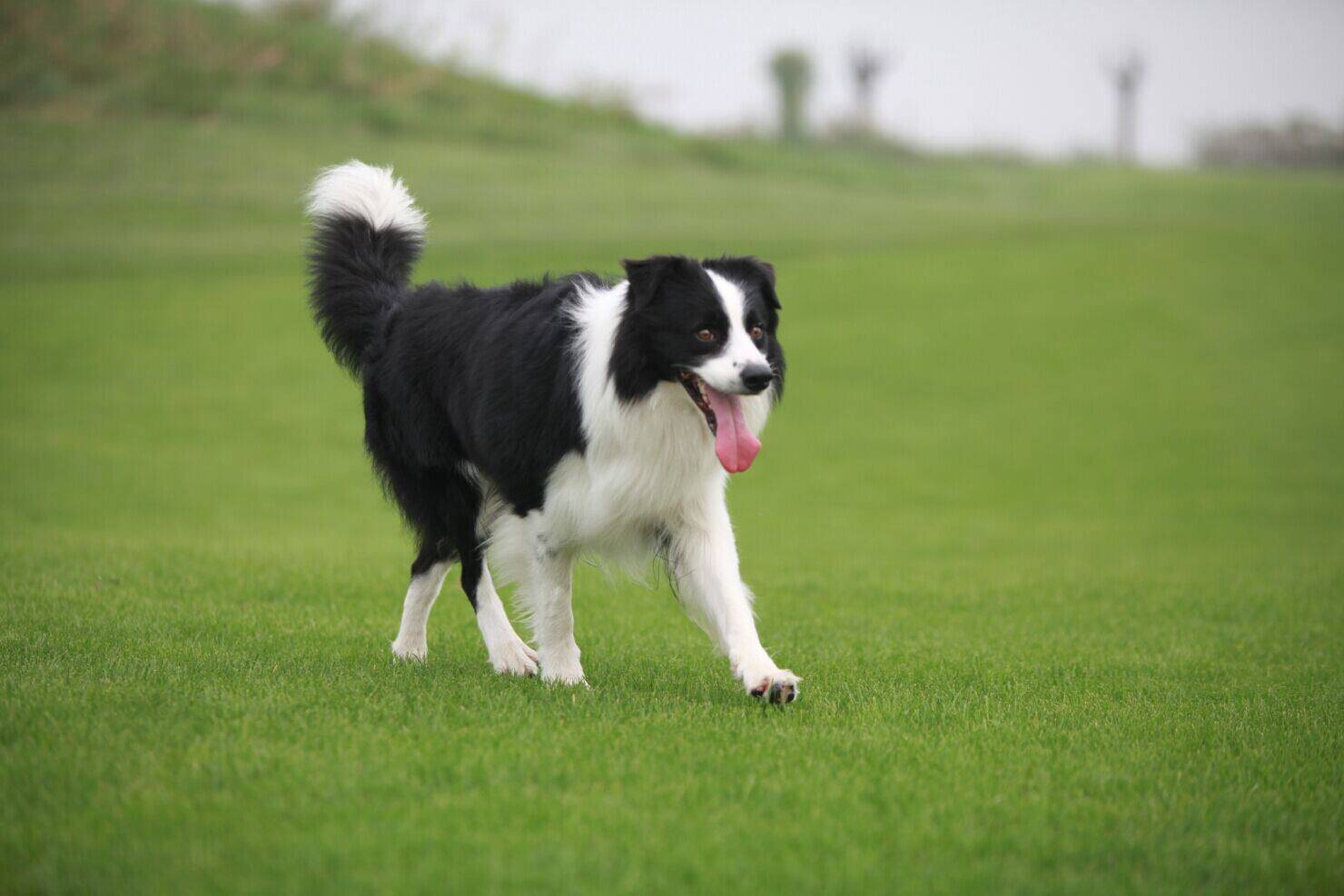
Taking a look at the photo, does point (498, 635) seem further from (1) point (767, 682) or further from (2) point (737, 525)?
(2) point (737, 525)

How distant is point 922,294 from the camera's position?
26062 millimetres

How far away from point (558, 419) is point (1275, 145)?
51530 millimetres

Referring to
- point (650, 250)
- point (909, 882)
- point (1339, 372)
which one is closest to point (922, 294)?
point (650, 250)

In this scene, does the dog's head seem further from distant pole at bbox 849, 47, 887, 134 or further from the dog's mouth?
distant pole at bbox 849, 47, 887, 134

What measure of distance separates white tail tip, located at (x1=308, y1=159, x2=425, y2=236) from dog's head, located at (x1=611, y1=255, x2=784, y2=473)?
2425 millimetres

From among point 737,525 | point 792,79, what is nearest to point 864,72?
point 792,79

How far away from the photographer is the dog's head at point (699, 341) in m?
5.58

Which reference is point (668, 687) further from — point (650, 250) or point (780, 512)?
point (650, 250)

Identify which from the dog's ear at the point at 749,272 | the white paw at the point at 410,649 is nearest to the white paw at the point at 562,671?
the white paw at the point at 410,649

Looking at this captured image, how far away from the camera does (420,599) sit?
7051 mm

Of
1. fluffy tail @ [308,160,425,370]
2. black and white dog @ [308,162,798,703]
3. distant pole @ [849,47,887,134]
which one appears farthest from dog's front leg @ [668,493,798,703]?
distant pole @ [849,47,887,134]

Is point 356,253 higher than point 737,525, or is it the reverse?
point 356,253

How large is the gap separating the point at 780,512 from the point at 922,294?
35.5 feet

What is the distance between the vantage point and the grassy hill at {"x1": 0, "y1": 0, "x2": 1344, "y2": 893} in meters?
4.29
